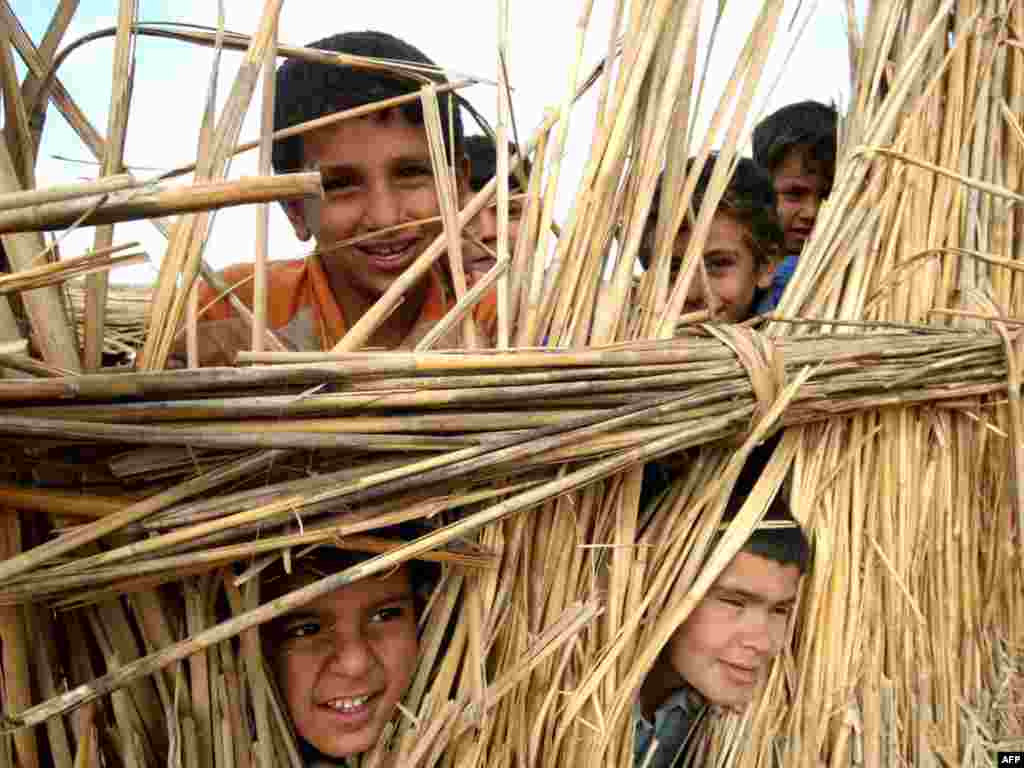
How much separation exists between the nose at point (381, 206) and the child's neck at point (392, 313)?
15 cm

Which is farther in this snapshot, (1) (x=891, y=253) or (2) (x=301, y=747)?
(1) (x=891, y=253)

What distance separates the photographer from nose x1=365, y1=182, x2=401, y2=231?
3.74 feet

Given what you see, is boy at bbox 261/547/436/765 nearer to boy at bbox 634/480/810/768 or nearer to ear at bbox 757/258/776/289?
boy at bbox 634/480/810/768

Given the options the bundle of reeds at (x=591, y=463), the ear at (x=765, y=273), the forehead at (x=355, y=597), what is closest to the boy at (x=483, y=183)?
the ear at (x=765, y=273)

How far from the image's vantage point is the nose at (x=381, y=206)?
1141 mm

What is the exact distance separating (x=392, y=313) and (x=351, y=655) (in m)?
0.61

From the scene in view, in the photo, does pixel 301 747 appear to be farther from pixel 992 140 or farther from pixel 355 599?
pixel 992 140

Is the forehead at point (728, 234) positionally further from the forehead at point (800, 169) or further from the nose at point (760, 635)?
the nose at point (760, 635)

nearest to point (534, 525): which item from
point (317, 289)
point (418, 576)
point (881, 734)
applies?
point (418, 576)

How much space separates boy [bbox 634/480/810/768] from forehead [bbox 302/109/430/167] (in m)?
0.57

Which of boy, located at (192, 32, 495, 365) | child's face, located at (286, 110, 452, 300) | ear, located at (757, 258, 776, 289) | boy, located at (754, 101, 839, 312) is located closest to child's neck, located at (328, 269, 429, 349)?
boy, located at (192, 32, 495, 365)

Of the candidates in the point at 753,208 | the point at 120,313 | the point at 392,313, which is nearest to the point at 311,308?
the point at 392,313

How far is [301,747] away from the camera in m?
0.80

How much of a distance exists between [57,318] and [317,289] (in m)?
0.69
